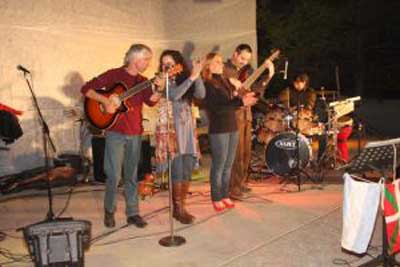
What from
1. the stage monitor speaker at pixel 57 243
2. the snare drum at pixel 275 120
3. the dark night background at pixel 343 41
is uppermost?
the dark night background at pixel 343 41

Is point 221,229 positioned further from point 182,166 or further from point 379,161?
point 379,161

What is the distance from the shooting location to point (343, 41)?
2095 cm

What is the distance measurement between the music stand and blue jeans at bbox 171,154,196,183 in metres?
1.94

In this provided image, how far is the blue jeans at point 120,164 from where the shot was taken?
5.44 metres

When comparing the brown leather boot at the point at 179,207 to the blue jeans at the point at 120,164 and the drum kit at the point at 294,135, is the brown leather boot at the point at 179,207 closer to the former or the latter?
the blue jeans at the point at 120,164

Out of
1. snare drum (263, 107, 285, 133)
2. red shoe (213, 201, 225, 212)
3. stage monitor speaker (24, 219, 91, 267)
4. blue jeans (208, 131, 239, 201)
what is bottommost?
red shoe (213, 201, 225, 212)

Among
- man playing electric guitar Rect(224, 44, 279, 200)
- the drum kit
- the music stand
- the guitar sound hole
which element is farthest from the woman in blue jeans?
the music stand

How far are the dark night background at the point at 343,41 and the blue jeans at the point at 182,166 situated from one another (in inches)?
606

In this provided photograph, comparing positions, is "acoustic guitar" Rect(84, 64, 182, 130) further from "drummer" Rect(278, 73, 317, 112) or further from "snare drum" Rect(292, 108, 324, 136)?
"drummer" Rect(278, 73, 317, 112)

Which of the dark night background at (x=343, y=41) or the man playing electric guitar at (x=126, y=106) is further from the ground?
the dark night background at (x=343, y=41)

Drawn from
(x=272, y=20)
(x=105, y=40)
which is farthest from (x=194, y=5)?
(x=272, y=20)

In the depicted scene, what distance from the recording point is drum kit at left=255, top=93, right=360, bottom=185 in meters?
7.88

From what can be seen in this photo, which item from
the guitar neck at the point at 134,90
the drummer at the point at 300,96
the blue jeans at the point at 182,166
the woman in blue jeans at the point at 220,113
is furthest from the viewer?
the drummer at the point at 300,96

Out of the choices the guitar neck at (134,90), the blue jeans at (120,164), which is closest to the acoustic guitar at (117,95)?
the guitar neck at (134,90)
